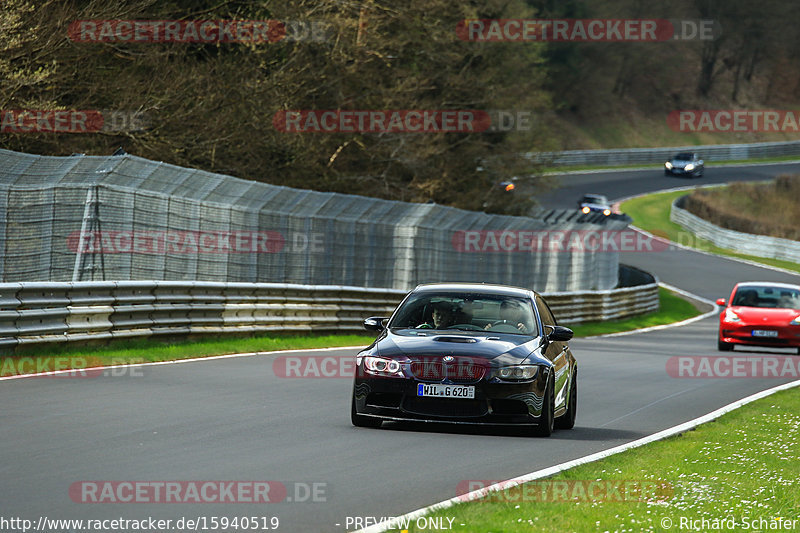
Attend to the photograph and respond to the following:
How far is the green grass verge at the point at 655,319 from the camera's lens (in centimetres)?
3578

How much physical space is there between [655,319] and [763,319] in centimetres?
1583

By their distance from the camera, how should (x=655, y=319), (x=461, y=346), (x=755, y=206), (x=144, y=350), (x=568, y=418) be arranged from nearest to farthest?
1. (x=461, y=346)
2. (x=568, y=418)
3. (x=144, y=350)
4. (x=655, y=319)
5. (x=755, y=206)

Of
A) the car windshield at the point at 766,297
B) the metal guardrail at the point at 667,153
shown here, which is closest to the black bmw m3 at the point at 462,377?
the car windshield at the point at 766,297

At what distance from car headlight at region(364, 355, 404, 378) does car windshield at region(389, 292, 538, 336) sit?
1020 mm

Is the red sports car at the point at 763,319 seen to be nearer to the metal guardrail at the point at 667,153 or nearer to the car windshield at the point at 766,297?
the car windshield at the point at 766,297

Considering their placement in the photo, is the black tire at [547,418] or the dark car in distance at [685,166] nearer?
the black tire at [547,418]

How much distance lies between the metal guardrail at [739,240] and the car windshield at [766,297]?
3659cm

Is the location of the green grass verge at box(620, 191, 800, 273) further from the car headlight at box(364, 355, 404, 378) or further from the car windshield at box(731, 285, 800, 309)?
the car headlight at box(364, 355, 404, 378)

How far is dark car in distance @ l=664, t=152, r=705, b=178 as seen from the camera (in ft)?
299

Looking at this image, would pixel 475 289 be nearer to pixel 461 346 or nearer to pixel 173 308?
pixel 461 346

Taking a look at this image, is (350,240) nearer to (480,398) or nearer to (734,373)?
(734,373)

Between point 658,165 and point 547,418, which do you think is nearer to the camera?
point 547,418

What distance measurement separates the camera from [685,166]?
91125 mm

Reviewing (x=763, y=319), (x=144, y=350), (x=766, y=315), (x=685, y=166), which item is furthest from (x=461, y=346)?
(x=685, y=166)
